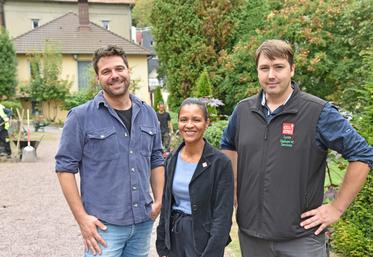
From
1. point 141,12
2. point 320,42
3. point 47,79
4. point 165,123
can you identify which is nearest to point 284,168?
point 165,123

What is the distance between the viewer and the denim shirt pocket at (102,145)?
9.57 feet

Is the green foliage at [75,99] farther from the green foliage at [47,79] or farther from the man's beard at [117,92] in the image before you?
the man's beard at [117,92]

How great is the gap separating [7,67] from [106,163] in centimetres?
2994

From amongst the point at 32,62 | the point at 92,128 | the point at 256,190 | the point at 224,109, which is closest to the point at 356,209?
the point at 256,190

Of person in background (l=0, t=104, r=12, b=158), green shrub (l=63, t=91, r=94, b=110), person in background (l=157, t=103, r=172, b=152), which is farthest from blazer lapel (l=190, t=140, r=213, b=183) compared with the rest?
green shrub (l=63, t=91, r=94, b=110)

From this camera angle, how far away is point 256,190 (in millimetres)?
2836

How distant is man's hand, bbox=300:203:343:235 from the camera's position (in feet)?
8.98

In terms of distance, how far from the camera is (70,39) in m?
34.7

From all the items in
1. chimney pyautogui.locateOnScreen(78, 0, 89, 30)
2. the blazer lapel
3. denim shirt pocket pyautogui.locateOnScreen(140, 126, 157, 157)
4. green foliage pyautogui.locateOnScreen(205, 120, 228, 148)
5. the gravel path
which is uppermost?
chimney pyautogui.locateOnScreen(78, 0, 89, 30)

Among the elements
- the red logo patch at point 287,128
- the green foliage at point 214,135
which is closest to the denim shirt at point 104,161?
the red logo patch at point 287,128

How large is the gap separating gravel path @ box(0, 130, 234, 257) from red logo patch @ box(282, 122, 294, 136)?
3.05 metres

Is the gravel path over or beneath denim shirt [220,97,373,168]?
beneath

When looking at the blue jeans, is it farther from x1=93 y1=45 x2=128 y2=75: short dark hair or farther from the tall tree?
the tall tree

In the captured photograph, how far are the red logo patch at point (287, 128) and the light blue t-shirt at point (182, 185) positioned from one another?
2.11ft
